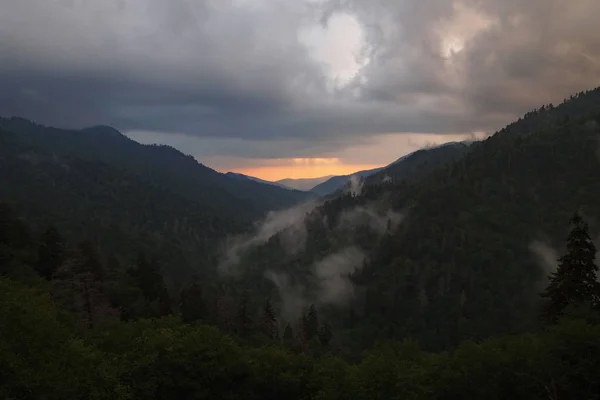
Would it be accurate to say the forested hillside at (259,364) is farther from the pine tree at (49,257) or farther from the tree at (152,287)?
the tree at (152,287)

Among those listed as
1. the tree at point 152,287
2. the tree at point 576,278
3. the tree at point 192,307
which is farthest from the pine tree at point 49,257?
the tree at point 576,278

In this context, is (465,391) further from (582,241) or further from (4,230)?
(4,230)

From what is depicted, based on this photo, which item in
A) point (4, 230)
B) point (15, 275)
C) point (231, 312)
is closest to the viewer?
point (15, 275)

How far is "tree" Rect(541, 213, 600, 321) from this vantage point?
147 ft

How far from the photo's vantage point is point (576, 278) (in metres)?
45.2

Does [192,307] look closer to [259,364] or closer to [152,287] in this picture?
[152,287]

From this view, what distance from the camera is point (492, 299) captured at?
19812cm

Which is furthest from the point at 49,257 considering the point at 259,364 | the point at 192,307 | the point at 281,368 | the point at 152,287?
the point at 281,368

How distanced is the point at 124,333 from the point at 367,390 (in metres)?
20.4

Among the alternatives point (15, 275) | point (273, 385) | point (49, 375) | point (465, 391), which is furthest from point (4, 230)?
point (465, 391)

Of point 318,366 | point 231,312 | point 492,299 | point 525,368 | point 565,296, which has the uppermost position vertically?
point 565,296

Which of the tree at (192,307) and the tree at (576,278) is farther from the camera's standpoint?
the tree at (192,307)

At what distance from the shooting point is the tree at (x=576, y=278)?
147 ft

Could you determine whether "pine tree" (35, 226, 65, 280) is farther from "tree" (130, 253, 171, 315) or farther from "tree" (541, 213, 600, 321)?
"tree" (541, 213, 600, 321)
